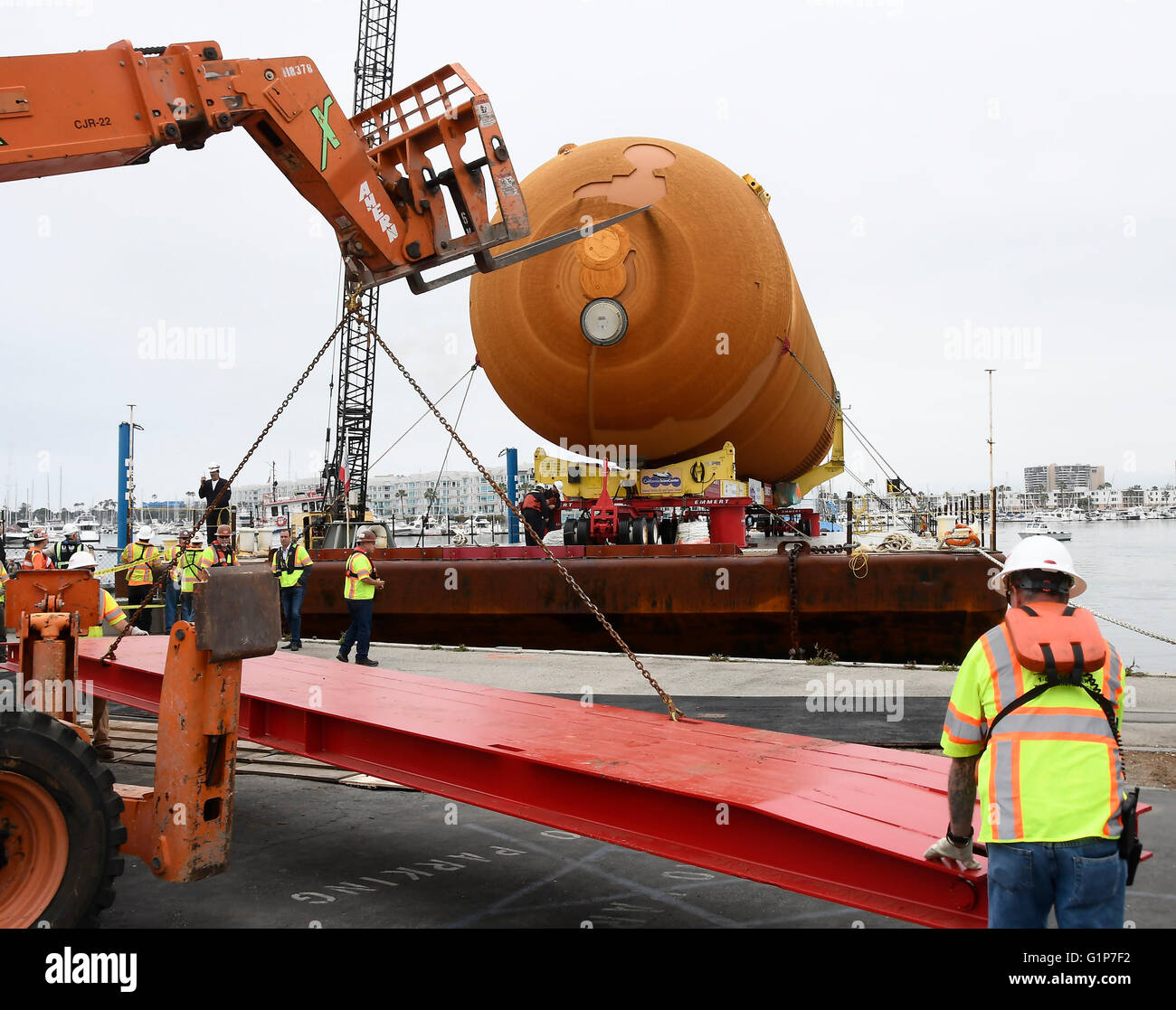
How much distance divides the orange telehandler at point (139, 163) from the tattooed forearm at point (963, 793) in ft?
8.74

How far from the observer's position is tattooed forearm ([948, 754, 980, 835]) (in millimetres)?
2754

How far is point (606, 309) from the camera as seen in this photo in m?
10.1

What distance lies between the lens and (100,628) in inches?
270

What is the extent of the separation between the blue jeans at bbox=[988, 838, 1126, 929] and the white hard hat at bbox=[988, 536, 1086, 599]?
0.71 metres

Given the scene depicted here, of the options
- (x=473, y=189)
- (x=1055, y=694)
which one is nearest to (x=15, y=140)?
(x=473, y=189)

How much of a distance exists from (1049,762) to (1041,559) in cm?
58

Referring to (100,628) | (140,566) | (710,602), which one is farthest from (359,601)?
(140,566)

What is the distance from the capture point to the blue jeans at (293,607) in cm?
1115

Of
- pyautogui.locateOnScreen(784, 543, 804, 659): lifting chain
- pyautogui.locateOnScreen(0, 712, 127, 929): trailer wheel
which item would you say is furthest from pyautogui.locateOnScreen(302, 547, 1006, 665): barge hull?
pyautogui.locateOnScreen(0, 712, 127, 929): trailer wheel

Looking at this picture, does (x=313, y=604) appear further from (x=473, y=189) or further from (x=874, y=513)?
(x=874, y=513)

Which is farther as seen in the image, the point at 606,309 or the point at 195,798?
the point at 606,309

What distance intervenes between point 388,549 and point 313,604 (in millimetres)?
1210

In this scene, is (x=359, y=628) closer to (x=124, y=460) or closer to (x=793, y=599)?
(x=793, y=599)

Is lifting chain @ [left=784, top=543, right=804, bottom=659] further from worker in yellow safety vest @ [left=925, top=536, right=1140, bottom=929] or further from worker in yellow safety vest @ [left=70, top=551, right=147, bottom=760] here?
worker in yellow safety vest @ [left=925, top=536, right=1140, bottom=929]
